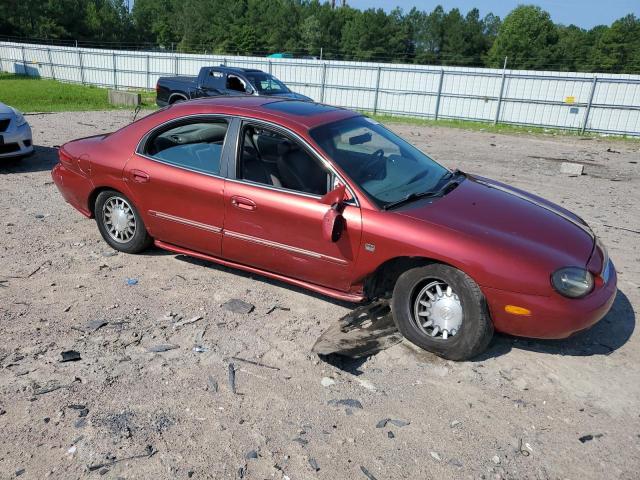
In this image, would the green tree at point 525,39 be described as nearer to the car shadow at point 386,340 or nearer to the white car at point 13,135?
the white car at point 13,135

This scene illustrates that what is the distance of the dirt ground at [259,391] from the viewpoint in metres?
2.80

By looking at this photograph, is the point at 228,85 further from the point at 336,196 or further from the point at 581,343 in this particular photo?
the point at 581,343

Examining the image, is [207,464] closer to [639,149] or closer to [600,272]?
[600,272]

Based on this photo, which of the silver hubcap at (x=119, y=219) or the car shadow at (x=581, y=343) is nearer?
the car shadow at (x=581, y=343)

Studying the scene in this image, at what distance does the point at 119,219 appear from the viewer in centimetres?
529

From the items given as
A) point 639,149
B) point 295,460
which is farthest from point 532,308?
point 639,149

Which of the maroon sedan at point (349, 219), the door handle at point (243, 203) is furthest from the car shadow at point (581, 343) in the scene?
the door handle at point (243, 203)

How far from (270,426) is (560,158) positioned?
40.0 feet

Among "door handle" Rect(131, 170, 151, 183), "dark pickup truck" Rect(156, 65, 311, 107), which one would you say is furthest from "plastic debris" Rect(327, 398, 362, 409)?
"dark pickup truck" Rect(156, 65, 311, 107)

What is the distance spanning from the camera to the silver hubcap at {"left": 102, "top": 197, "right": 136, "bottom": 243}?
5223 mm

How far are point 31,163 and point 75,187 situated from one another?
185 inches

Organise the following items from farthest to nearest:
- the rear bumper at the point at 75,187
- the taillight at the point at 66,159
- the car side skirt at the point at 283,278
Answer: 1. the taillight at the point at 66,159
2. the rear bumper at the point at 75,187
3. the car side skirt at the point at 283,278

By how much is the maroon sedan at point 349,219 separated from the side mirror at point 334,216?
0.04ft

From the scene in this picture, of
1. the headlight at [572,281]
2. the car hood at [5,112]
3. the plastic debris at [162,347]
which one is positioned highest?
the car hood at [5,112]
